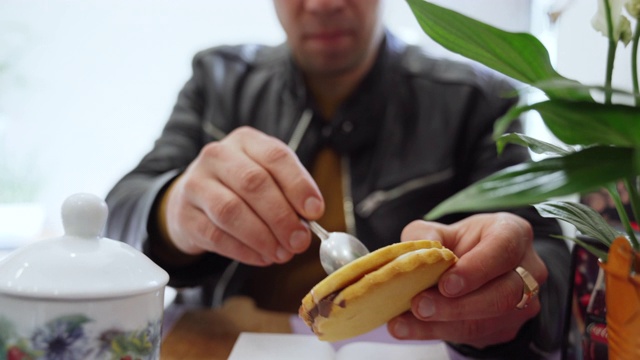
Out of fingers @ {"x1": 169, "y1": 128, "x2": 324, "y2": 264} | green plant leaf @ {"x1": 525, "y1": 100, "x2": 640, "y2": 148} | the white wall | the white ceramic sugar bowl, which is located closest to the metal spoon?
fingers @ {"x1": 169, "y1": 128, "x2": 324, "y2": 264}

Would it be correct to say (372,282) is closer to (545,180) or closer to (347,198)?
(545,180)

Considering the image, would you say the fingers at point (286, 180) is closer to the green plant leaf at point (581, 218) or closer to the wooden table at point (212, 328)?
the wooden table at point (212, 328)

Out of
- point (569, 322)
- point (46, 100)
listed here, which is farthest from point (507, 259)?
point (46, 100)

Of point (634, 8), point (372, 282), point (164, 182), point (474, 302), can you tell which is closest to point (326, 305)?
point (372, 282)

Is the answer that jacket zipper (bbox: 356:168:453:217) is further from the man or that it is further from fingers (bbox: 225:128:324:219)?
fingers (bbox: 225:128:324:219)

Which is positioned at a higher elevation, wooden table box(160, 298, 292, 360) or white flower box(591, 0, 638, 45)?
white flower box(591, 0, 638, 45)

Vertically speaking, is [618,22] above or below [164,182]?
above

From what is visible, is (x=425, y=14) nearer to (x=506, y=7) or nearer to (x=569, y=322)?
(x=569, y=322)
